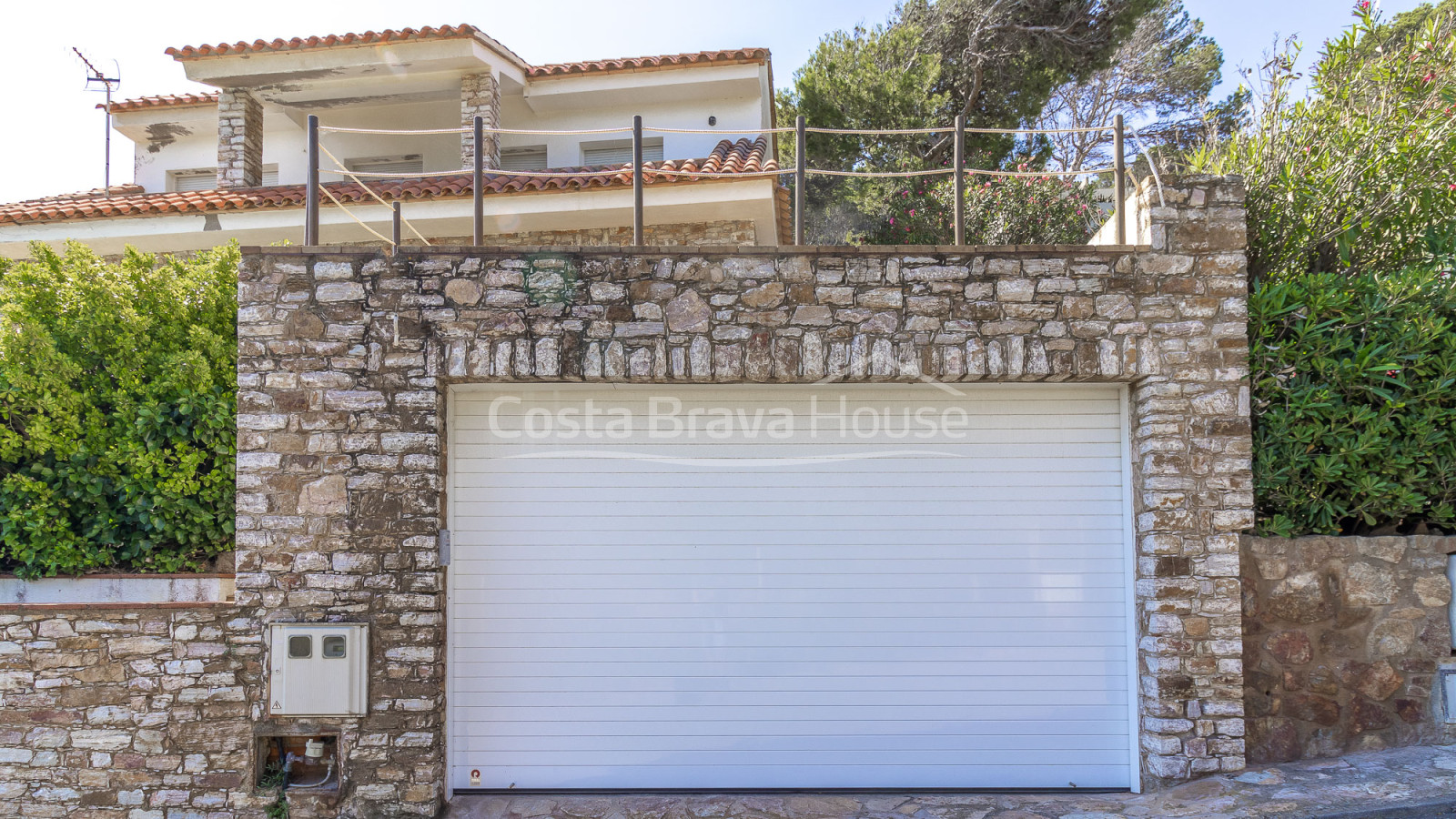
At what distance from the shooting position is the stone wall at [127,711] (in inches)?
183

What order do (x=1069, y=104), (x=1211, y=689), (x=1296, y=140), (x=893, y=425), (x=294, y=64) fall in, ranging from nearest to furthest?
A: (x=1211, y=689), (x=893, y=425), (x=1296, y=140), (x=294, y=64), (x=1069, y=104)

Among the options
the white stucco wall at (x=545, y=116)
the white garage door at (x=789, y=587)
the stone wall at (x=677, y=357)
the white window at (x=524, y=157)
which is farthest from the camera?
the white window at (x=524, y=157)

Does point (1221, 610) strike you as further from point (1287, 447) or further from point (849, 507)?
point (849, 507)

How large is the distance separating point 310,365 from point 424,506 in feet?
3.52

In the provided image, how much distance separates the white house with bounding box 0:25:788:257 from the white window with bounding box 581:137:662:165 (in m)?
0.03

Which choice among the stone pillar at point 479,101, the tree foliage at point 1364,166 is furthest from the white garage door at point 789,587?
the stone pillar at point 479,101

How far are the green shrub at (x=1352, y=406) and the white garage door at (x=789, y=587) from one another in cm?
91

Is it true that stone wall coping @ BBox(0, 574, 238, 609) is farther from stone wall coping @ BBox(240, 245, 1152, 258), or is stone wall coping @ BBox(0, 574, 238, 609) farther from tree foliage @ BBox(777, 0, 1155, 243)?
tree foliage @ BBox(777, 0, 1155, 243)

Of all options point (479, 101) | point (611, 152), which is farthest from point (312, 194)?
point (611, 152)

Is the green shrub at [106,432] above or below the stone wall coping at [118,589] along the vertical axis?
above

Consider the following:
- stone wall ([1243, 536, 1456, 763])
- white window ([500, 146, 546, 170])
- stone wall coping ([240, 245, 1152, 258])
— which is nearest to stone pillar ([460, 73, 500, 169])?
white window ([500, 146, 546, 170])

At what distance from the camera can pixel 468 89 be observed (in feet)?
33.6

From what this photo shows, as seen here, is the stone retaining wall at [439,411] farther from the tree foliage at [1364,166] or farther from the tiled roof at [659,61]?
the tiled roof at [659,61]

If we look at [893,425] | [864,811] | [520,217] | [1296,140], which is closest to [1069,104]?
[1296,140]
